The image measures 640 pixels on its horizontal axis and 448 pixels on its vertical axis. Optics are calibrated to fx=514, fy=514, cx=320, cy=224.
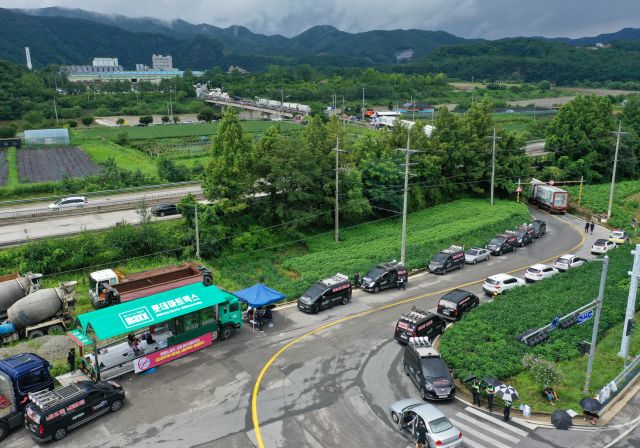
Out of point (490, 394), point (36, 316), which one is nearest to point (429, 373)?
point (490, 394)

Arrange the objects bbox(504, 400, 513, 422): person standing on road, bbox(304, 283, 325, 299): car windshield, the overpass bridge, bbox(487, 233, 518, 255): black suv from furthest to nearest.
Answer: the overpass bridge
bbox(487, 233, 518, 255): black suv
bbox(304, 283, 325, 299): car windshield
bbox(504, 400, 513, 422): person standing on road

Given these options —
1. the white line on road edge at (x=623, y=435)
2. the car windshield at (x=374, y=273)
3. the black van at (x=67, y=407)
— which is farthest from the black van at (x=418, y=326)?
the black van at (x=67, y=407)

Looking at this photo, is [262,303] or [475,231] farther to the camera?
[475,231]

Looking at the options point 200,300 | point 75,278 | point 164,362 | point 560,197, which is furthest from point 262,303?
point 560,197

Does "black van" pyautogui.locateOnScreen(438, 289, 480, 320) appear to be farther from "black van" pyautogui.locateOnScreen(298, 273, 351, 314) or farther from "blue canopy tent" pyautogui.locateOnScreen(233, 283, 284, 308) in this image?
"blue canopy tent" pyautogui.locateOnScreen(233, 283, 284, 308)

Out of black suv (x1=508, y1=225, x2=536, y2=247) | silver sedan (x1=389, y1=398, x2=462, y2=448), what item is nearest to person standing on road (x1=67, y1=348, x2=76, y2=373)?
silver sedan (x1=389, y1=398, x2=462, y2=448)

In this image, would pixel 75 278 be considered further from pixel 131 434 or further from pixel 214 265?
pixel 131 434

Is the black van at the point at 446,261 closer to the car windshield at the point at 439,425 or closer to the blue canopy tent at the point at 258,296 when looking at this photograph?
the blue canopy tent at the point at 258,296
